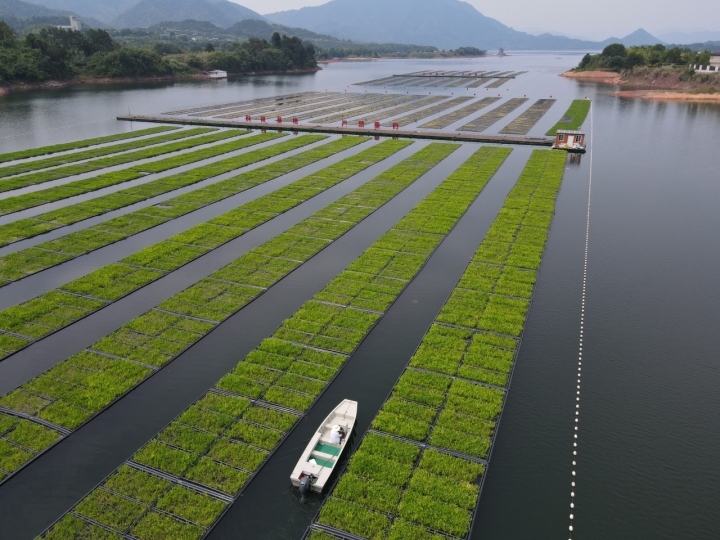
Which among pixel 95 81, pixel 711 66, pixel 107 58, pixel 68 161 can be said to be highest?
pixel 711 66

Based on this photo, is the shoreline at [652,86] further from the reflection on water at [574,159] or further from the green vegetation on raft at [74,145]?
the green vegetation on raft at [74,145]

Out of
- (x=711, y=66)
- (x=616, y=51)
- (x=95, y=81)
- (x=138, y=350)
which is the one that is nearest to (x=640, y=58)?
(x=616, y=51)

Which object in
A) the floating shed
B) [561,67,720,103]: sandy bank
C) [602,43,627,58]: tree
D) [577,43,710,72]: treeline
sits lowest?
the floating shed

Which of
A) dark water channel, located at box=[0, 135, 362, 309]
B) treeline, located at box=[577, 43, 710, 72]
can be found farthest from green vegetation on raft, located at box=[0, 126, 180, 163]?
treeline, located at box=[577, 43, 710, 72]

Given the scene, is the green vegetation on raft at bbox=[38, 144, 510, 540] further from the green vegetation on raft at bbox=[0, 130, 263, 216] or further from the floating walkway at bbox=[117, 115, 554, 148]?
the floating walkway at bbox=[117, 115, 554, 148]

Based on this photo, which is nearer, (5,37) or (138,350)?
(138,350)

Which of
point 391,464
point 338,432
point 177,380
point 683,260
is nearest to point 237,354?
point 177,380

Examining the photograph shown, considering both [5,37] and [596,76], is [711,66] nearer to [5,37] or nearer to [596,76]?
[596,76]
